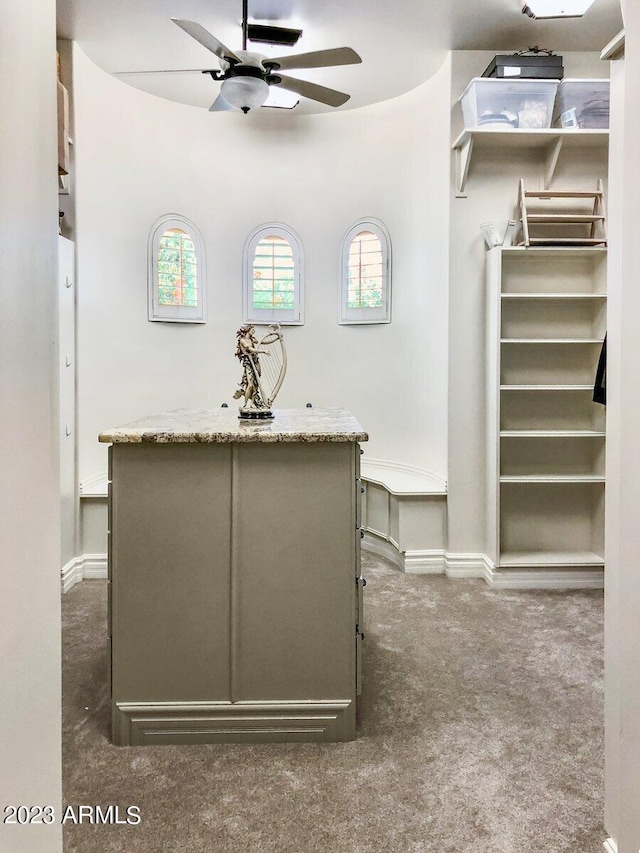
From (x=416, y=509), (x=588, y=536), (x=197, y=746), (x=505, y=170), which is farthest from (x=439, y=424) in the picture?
(x=197, y=746)

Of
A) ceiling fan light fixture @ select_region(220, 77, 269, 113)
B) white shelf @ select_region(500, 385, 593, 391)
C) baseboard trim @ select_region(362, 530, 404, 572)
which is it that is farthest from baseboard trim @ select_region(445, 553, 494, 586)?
ceiling fan light fixture @ select_region(220, 77, 269, 113)

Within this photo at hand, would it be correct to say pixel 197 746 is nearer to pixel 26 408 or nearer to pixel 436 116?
pixel 26 408

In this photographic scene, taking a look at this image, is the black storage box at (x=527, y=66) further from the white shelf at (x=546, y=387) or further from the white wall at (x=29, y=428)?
the white wall at (x=29, y=428)

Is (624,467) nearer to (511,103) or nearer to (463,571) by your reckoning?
(463,571)

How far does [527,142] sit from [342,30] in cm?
128

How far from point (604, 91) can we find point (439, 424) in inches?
87.4

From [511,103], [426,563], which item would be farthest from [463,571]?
[511,103]

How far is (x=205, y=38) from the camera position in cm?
244

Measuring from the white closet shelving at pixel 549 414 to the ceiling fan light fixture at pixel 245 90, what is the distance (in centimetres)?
168

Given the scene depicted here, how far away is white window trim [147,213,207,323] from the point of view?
14.4 feet

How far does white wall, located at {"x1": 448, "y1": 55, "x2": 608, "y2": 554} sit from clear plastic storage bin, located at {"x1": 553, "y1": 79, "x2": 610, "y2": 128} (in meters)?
0.20

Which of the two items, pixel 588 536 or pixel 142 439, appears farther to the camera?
pixel 588 536

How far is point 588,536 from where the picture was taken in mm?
3857

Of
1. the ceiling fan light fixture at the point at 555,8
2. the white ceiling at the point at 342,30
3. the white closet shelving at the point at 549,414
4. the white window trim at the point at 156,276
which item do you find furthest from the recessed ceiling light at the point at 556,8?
the white window trim at the point at 156,276
